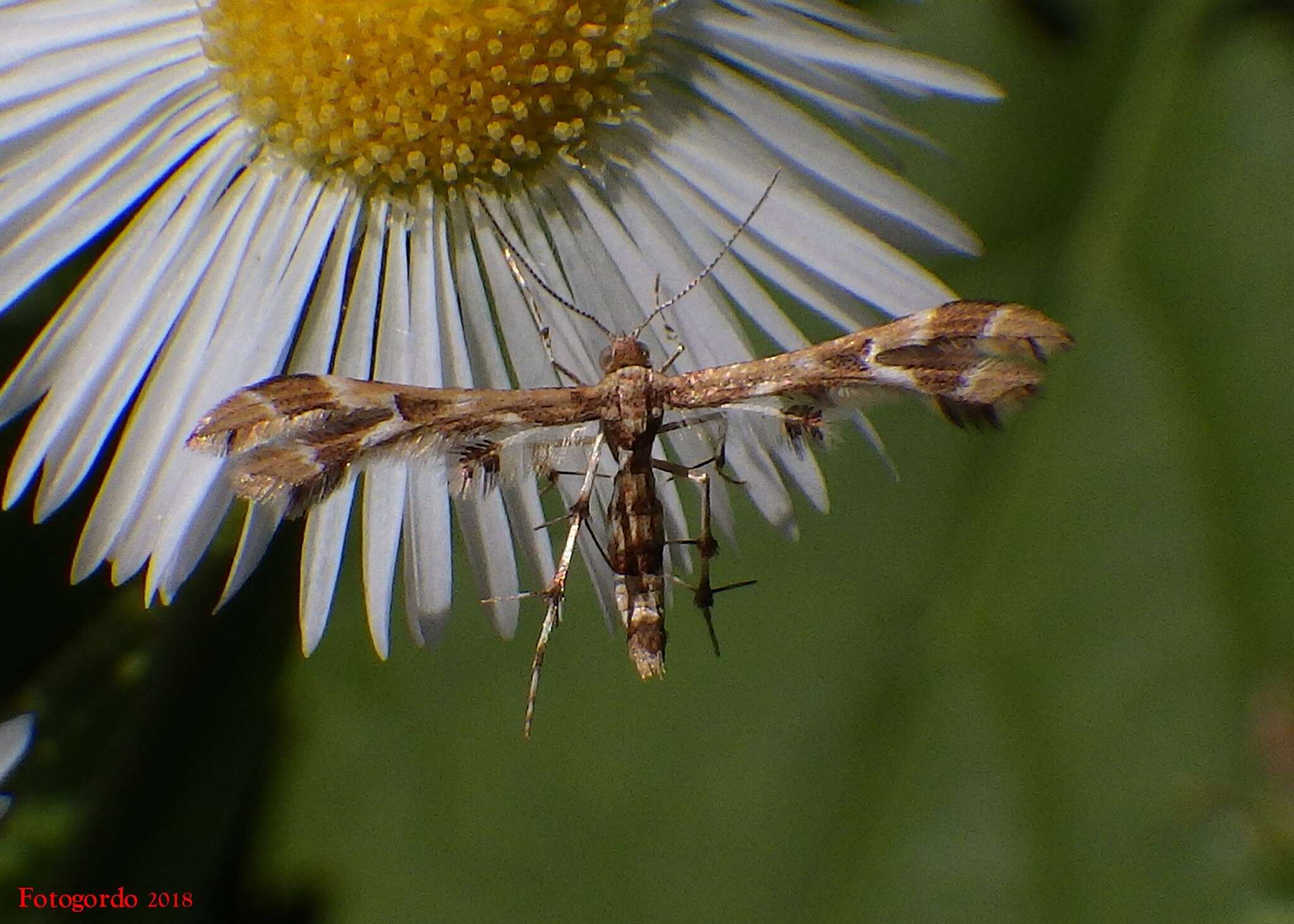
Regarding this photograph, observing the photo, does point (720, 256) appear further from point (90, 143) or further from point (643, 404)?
point (90, 143)

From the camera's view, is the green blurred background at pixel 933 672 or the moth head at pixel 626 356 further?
the green blurred background at pixel 933 672

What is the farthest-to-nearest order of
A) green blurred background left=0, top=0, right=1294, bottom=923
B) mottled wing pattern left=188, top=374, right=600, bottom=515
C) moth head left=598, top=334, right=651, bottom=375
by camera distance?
1. green blurred background left=0, top=0, right=1294, bottom=923
2. moth head left=598, top=334, right=651, bottom=375
3. mottled wing pattern left=188, top=374, right=600, bottom=515

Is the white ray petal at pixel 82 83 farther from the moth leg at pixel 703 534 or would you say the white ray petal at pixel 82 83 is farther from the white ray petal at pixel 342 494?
the moth leg at pixel 703 534

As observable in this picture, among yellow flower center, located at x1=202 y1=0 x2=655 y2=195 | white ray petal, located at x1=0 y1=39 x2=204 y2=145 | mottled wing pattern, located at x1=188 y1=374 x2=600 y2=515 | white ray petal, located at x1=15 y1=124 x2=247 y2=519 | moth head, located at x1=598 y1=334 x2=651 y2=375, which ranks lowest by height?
mottled wing pattern, located at x1=188 y1=374 x2=600 y2=515

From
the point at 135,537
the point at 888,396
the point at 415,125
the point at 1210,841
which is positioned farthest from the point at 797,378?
the point at 1210,841

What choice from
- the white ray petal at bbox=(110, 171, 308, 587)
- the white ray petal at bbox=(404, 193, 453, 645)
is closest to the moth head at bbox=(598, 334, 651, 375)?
the white ray petal at bbox=(404, 193, 453, 645)

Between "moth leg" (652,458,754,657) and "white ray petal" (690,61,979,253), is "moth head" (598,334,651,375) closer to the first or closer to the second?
"moth leg" (652,458,754,657)

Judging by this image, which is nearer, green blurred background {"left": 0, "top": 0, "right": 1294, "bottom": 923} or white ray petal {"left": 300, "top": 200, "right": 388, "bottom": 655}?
white ray petal {"left": 300, "top": 200, "right": 388, "bottom": 655}

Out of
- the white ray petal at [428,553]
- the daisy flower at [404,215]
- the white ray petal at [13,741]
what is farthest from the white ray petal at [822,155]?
the white ray petal at [13,741]
